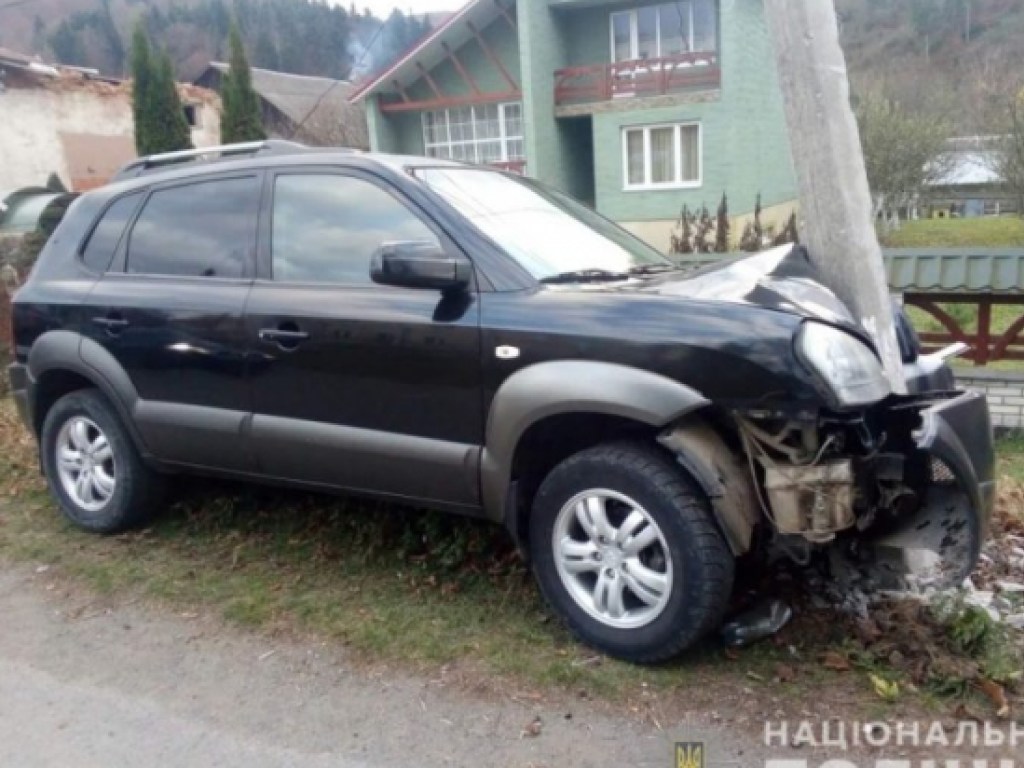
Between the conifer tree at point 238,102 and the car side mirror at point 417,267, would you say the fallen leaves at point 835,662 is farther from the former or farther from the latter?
the conifer tree at point 238,102

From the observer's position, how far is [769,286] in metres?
3.23

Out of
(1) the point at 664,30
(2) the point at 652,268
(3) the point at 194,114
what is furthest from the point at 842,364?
(3) the point at 194,114

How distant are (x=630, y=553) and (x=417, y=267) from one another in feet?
4.15

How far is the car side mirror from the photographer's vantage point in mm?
3219

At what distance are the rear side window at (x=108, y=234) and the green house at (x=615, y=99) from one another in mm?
18558

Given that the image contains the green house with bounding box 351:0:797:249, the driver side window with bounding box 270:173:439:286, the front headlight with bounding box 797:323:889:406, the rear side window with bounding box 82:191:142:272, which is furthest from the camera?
the green house with bounding box 351:0:797:249

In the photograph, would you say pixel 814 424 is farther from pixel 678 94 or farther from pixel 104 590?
pixel 678 94

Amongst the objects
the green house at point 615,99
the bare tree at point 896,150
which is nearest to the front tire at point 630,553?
the green house at point 615,99

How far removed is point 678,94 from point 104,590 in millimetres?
19959

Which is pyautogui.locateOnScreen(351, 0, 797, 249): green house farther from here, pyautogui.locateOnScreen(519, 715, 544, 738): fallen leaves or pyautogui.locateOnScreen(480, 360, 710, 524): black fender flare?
pyautogui.locateOnScreen(519, 715, 544, 738): fallen leaves

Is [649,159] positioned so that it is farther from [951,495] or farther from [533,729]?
[533,729]

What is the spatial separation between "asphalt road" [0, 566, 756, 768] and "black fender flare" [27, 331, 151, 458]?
3.54ft

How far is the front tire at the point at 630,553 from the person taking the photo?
298 cm

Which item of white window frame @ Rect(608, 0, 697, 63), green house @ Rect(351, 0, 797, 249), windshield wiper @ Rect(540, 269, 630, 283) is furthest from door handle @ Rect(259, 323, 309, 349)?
white window frame @ Rect(608, 0, 697, 63)
